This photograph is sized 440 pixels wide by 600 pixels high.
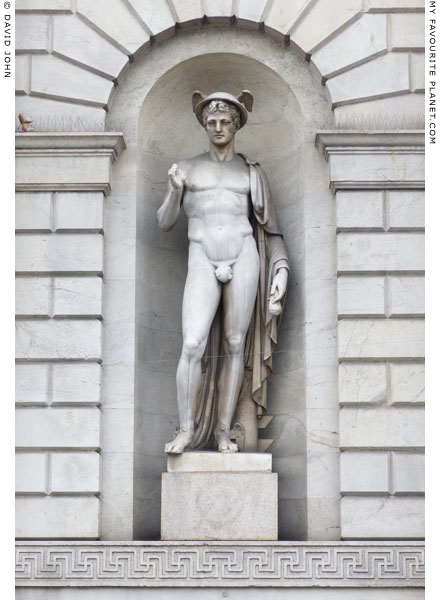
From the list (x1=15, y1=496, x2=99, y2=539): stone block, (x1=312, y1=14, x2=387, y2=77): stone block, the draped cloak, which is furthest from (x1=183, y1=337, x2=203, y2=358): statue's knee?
(x1=312, y1=14, x2=387, y2=77): stone block

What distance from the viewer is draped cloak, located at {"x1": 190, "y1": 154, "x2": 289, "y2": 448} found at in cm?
1526

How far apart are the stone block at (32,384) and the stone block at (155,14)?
3.90m

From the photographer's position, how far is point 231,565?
14.0 m

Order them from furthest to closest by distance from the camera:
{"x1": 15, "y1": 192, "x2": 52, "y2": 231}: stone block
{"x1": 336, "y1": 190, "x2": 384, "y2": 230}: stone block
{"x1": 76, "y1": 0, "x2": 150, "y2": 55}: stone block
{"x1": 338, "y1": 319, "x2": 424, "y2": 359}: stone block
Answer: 1. {"x1": 76, "y1": 0, "x2": 150, "y2": 55}: stone block
2. {"x1": 15, "y1": 192, "x2": 52, "y2": 231}: stone block
3. {"x1": 336, "y1": 190, "x2": 384, "y2": 230}: stone block
4. {"x1": 338, "y1": 319, "x2": 424, "y2": 359}: stone block

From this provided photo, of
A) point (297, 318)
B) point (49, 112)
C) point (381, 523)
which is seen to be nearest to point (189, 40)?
point (49, 112)

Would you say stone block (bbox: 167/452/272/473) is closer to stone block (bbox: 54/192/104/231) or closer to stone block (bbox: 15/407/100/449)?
stone block (bbox: 15/407/100/449)

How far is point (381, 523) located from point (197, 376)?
7.84ft

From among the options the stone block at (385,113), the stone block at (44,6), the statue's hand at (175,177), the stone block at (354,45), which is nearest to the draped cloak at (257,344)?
the statue's hand at (175,177)

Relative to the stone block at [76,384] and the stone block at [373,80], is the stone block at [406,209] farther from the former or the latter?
the stone block at [76,384]

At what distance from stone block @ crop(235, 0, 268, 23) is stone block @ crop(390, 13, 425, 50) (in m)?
1.42

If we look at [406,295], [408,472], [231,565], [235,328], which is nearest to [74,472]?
[231,565]

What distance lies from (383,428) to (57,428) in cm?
331

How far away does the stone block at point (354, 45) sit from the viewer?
606 inches

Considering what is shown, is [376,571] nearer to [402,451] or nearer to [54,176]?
[402,451]
